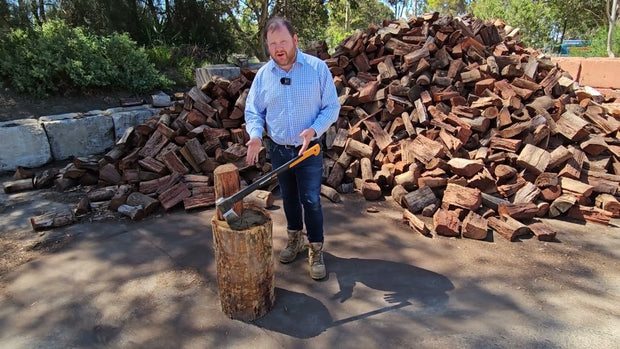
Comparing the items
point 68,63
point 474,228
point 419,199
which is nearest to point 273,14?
point 68,63

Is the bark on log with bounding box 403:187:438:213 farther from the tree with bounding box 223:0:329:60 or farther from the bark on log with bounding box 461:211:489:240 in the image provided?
the tree with bounding box 223:0:329:60

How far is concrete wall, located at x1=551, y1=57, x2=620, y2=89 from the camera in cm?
666

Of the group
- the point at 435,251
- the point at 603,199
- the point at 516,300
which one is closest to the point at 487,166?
the point at 603,199

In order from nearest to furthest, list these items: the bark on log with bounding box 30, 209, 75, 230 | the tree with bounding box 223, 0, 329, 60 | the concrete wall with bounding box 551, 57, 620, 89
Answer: the bark on log with bounding box 30, 209, 75, 230
the concrete wall with bounding box 551, 57, 620, 89
the tree with bounding box 223, 0, 329, 60

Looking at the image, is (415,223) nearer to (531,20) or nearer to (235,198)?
(235,198)

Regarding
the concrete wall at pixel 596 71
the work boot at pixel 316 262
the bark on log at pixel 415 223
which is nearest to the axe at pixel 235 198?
the work boot at pixel 316 262

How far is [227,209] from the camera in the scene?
7.54 feet

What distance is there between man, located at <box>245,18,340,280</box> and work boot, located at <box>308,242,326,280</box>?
8.6 inches

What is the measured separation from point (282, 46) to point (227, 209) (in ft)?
3.52

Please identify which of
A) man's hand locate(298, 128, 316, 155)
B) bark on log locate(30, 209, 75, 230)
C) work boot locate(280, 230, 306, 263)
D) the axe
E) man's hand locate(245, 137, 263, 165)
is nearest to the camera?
the axe

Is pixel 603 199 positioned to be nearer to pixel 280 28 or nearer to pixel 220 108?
pixel 280 28

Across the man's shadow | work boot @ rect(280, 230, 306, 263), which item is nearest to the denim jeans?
work boot @ rect(280, 230, 306, 263)

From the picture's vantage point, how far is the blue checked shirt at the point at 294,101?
259 cm

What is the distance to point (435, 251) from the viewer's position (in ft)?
10.9
